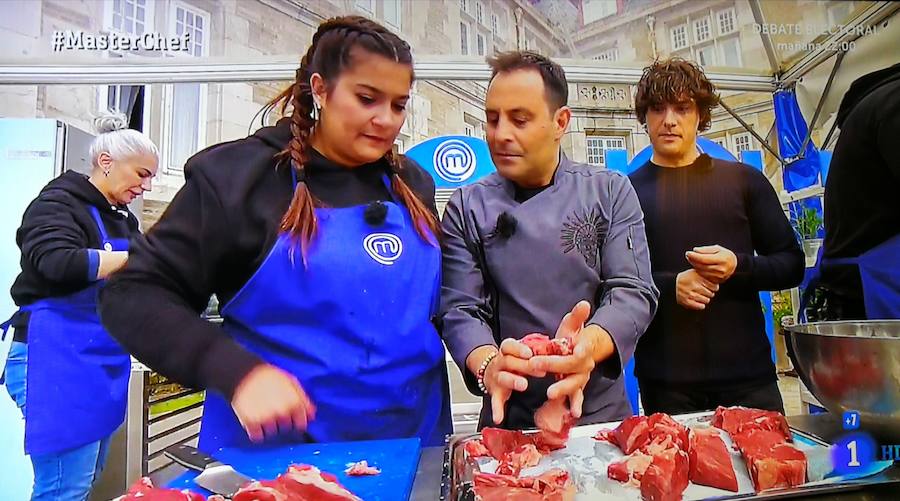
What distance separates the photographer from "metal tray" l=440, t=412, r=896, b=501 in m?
0.59

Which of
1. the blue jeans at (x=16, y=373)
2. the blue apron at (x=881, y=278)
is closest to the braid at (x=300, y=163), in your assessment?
the blue jeans at (x=16, y=373)

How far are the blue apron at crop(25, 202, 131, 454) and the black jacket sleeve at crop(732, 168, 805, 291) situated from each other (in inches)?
55.2

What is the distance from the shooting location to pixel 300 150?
871 millimetres

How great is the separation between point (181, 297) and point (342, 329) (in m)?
0.24

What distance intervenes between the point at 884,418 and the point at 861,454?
7cm

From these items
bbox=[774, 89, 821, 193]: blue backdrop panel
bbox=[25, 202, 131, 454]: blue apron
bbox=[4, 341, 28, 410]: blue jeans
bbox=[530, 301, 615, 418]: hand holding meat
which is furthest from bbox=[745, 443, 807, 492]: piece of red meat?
bbox=[4, 341, 28, 410]: blue jeans

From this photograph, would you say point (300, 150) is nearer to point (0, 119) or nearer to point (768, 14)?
point (0, 119)

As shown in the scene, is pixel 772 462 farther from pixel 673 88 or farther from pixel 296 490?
pixel 673 88

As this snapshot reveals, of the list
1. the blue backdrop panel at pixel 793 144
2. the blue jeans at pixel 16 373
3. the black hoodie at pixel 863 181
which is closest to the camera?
the blue jeans at pixel 16 373

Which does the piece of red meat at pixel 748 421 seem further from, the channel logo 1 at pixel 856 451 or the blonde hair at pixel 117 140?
the blonde hair at pixel 117 140

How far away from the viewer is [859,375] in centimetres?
71

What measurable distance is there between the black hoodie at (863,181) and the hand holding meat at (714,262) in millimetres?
299

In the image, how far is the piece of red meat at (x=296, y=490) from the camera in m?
0.51

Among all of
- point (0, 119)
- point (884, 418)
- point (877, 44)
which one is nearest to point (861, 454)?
point (884, 418)
